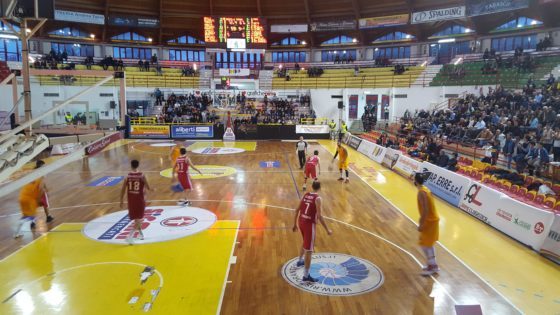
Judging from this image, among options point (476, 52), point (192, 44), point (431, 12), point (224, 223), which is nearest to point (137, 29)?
point (192, 44)

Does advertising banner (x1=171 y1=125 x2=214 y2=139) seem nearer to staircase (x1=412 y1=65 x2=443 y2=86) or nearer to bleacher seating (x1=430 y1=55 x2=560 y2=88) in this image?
staircase (x1=412 y1=65 x2=443 y2=86)

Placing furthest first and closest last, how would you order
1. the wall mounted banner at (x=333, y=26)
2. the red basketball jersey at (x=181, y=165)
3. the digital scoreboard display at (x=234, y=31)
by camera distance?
the wall mounted banner at (x=333, y=26), the digital scoreboard display at (x=234, y=31), the red basketball jersey at (x=181, y=165)

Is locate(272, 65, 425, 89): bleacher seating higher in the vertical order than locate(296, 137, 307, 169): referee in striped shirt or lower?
higher

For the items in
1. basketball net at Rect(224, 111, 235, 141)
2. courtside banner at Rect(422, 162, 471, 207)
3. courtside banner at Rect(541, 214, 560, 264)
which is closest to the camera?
courtside banner at Rect(541, 214, 560, 264)

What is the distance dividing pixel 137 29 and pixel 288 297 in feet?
144

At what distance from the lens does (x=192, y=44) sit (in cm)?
4419

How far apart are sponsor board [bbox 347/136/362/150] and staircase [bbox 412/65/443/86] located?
1175 cm

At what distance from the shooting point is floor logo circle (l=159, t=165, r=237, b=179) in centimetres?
1625

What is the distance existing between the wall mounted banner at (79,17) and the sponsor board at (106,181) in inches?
1043

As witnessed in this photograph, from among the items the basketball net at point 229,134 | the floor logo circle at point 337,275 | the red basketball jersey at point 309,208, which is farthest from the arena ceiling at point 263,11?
the red basketball jersey at point 309,208

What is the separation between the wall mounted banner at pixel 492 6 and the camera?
29.3 metres

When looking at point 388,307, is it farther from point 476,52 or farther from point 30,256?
point 476,52

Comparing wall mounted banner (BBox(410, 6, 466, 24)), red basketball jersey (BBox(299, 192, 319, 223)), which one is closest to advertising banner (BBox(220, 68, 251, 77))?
wall mounted banner (BBox(410, 6, 466, 24))

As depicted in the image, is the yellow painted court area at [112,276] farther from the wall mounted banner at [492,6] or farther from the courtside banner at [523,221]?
the wall mounted banner at [492,6]
